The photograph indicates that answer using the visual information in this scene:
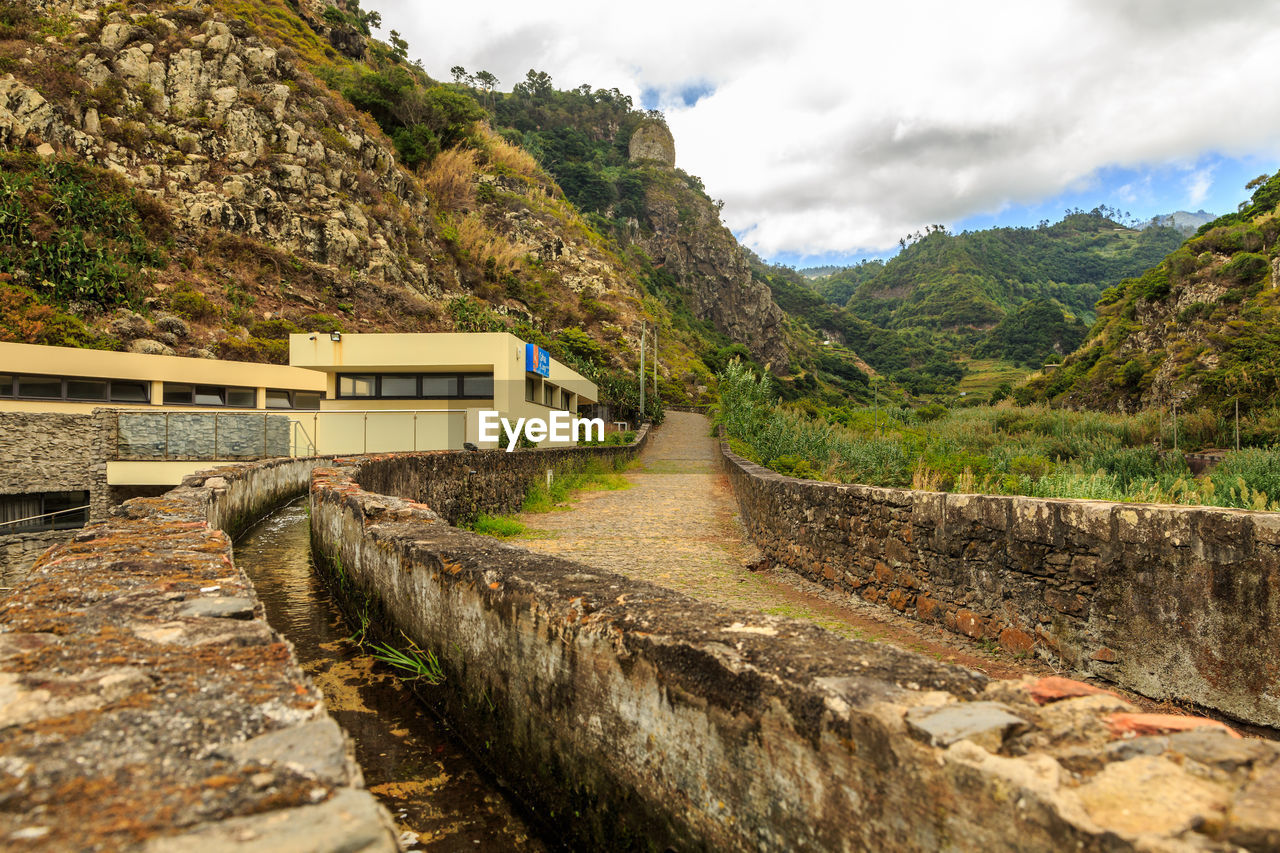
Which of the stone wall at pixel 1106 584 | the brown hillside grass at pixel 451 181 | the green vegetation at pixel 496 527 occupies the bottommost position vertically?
the green vegetation at pixel 496 527

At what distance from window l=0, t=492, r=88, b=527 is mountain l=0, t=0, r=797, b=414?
30.9 feet

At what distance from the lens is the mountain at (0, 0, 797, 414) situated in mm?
28688

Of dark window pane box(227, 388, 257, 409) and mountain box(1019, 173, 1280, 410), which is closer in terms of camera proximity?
mountain box(1019, 173, 1280, 410)

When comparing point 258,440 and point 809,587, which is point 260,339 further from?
point 809,587

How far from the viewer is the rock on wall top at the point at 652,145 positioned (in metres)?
113

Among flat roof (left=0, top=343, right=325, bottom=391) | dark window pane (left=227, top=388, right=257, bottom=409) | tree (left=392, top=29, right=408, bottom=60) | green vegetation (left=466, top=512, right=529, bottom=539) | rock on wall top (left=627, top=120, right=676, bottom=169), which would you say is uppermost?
rock on wall top (left=627, top=120, right=676, bottom=169)

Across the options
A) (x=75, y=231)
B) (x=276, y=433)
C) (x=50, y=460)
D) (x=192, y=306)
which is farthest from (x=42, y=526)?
(x=75, y=231)

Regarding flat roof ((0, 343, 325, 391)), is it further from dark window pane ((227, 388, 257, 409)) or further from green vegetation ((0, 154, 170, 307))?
green vegetation ((0, 154, 170, 307))

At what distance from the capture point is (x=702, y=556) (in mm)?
8242

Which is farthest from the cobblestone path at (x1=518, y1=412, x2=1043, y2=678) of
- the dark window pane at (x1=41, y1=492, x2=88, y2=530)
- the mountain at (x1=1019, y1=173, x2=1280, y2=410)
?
the dark window pane at (x1=41, y1=492, x2=88, y2=530)

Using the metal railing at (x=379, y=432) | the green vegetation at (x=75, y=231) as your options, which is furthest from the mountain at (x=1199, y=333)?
the green vegetation at (x=75, y=231)

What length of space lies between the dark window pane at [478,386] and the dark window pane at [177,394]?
10727 mm

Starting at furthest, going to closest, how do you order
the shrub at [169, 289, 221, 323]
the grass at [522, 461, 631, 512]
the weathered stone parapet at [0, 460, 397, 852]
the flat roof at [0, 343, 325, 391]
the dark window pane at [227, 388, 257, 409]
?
the shrub at [169, 289, 221, 323], the dark window pane at [227, 388, 257, 409], the flat roof at [0, 343, 325, 391], the grass at [522, 461, 631, 512], the weathered stone parapet at [0, 460, 397, 852]

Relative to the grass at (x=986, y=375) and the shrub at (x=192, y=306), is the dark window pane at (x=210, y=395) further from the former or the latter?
the grass at (x=986, y=375)
